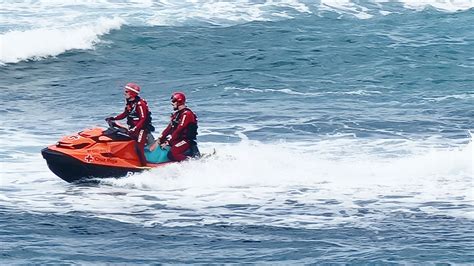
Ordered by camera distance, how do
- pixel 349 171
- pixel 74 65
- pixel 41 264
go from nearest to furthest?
pixel 41 264
pixel 349 171
pixel 74 65

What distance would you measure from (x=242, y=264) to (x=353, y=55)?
55.6 feet

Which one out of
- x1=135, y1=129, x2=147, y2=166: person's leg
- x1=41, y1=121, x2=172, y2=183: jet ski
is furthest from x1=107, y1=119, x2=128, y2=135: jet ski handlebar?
x1=135, y1=129, x2=147, y2=166: person's leg

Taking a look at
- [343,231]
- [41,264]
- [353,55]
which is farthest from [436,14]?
[41,264]

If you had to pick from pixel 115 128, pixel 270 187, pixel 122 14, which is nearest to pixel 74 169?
pixel 115 128

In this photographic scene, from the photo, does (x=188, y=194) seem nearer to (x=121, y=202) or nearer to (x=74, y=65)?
(x=121, y=202)

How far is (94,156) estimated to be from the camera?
15.7 m

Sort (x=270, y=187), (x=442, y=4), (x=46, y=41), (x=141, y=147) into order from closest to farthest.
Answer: (x=270, y=187)
(x=141, y=147)
(x=46, y=41)
(x=442, y=4)

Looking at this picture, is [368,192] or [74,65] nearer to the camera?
[368,192]

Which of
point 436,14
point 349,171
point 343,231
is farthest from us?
point 436,14

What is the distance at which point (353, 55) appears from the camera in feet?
91.9

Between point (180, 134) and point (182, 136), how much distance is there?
0.04 meters

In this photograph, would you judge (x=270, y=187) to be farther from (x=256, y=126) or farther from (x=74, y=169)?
(x=256, y=126)

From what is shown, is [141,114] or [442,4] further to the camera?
[442,4]

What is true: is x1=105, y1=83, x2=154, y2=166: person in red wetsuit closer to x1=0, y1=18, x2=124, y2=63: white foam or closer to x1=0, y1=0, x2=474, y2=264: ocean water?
x1=0, y1=0, x2=474, y2=264: ocean water
